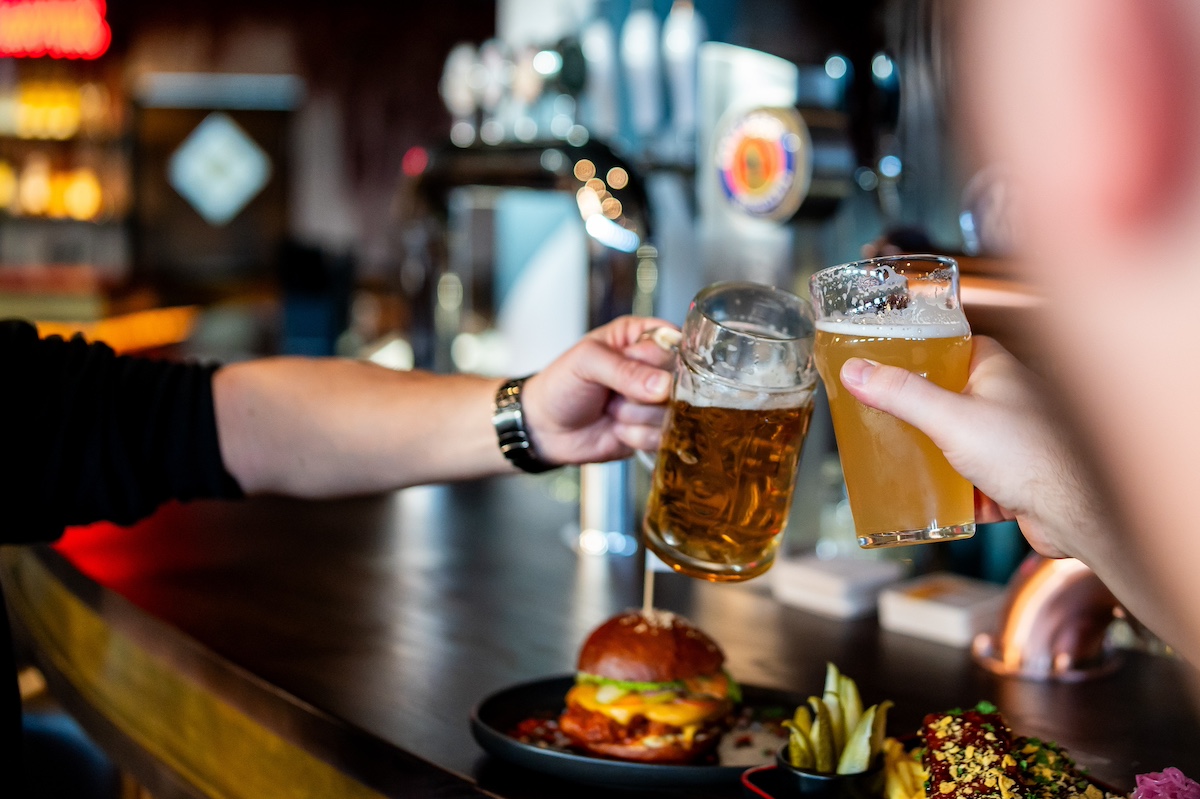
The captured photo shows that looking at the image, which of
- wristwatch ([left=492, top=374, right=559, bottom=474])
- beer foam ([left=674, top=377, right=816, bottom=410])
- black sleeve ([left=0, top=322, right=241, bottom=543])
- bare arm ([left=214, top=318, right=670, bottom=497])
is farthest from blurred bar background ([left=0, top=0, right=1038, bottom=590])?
black sleeve ([left=0, top=322, right=241, bottom=543])

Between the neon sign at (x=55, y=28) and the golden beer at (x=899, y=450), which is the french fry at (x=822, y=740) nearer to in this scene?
the golden beer at (x=899, y=450)

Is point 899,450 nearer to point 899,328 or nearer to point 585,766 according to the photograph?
point 899,328

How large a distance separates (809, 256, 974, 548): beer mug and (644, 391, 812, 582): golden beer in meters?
0.18

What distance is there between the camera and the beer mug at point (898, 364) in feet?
2.86

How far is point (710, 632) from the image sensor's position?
Answer: 5.29 feet

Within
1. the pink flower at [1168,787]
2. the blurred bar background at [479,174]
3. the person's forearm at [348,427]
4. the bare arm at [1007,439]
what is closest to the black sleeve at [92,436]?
the person's forearm at [348,427]

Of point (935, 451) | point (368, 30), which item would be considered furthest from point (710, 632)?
point (368, 30)

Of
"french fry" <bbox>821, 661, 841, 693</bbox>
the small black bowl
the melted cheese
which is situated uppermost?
"french fry" <bbox>821, 661, 841, 693</bbox>

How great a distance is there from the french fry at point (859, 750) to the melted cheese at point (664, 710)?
→ 0.64 feet

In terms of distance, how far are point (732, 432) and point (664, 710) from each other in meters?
0.29

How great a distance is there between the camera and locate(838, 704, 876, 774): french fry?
969 mm

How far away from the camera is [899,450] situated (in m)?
0.89

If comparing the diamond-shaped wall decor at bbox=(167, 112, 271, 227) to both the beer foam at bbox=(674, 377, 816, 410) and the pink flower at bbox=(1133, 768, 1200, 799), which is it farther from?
the pink flower at bbox=(1133, 768, 1200, 799)

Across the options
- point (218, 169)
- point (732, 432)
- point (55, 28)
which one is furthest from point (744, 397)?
point (218, 169)
